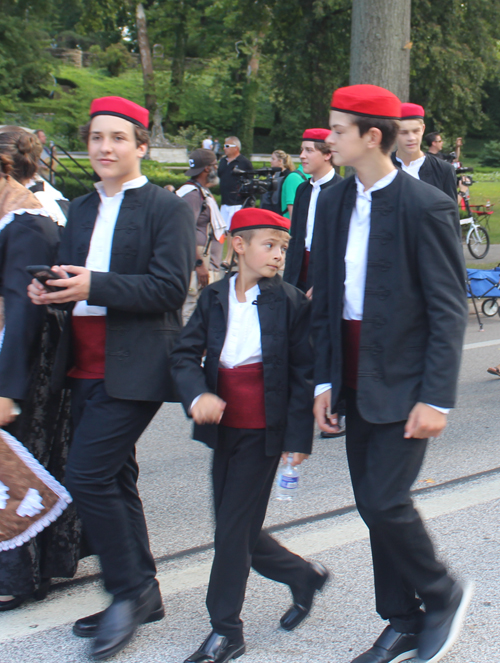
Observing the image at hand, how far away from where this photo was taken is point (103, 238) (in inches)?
105

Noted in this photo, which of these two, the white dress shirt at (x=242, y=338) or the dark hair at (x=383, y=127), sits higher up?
the dark hair at (x=383, y=127)

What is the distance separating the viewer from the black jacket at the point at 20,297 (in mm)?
2676

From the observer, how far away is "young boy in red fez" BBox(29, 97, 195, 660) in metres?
2.59

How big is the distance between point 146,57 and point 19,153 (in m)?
38.6

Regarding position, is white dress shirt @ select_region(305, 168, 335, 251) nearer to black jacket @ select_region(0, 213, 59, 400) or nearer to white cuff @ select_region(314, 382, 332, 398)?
black jacket @ select_region(0, 213, 59, 400)

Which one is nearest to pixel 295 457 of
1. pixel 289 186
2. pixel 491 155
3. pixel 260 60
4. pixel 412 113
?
pixel 412 113

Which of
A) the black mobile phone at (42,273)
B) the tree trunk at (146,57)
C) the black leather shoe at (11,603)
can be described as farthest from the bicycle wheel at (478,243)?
the tree trunk at (146,57)

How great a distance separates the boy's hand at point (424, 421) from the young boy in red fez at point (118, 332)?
0.86m

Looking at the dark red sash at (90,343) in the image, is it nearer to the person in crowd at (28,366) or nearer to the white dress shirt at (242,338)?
the person in crowd at (28,366)

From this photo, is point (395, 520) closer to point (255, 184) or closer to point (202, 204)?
point (202, 204)

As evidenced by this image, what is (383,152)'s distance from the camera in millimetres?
2385

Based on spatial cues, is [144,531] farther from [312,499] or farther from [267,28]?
[267,28]

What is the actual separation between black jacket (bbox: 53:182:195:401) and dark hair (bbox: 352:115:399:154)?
70cm

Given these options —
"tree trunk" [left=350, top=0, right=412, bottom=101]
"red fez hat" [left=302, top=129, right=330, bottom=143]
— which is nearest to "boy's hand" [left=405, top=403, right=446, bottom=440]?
"red fez hat" [left=302, top=129, right=330, bottom=143]
